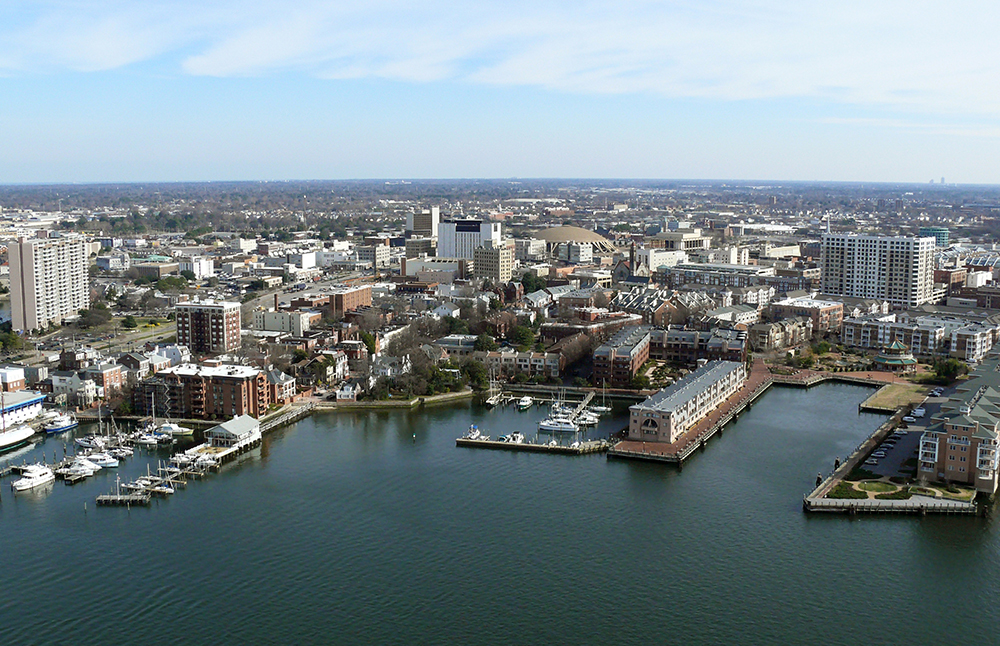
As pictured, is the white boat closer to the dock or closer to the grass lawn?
the dock

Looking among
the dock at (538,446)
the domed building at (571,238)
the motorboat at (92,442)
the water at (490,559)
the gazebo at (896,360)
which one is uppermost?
the domed building at (571,238)

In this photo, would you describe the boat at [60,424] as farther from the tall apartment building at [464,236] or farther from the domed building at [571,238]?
the domed building at [571,238]

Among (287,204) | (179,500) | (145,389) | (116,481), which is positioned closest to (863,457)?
(179,500)

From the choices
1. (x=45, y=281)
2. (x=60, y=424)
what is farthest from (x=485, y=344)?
(x=45, y=281)

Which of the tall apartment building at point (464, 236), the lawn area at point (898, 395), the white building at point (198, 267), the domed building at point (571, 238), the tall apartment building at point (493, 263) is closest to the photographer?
the lawn area at point (898, 395)

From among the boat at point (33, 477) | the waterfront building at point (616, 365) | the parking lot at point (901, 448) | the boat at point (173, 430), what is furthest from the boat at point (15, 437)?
the parking lot at point (901, 448)

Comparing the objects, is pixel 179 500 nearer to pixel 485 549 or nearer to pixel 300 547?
pixel 300 547

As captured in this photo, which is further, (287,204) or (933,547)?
(287,204)
